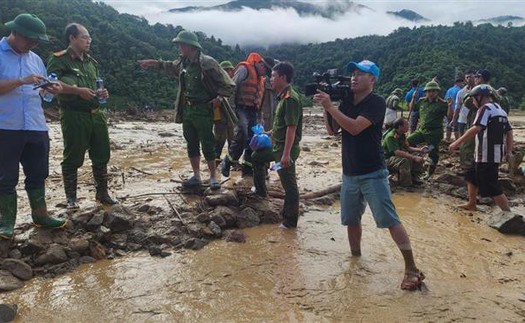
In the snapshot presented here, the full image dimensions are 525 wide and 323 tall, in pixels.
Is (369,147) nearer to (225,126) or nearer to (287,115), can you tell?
(287,115)

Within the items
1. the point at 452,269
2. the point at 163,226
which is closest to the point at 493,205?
the point at 452,269

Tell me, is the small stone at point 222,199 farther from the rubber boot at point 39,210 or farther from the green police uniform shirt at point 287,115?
the rubber boot at point 39,210

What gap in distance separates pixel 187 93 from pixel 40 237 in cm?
245

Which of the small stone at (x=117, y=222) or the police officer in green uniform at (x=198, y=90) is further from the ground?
the police officer in green uniform at (x=198, y=90)

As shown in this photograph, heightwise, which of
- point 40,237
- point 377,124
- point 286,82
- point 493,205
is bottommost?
point 493,205

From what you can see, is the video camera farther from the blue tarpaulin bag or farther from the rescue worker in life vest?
the rescue worker in life vest

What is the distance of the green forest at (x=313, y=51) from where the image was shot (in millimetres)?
44688

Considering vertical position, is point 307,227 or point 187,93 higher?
point 187,93

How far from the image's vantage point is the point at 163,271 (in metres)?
3.81

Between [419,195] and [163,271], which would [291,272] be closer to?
[163,271]

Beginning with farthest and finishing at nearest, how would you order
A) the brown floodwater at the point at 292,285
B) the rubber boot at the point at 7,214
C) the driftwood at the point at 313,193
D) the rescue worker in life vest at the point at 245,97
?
the rescue worker in life vest at the point at 245,97
the driftwood at the point at 313,193
the rubber boot at the point at 7,214
the brown floodwater at the point at 292,285

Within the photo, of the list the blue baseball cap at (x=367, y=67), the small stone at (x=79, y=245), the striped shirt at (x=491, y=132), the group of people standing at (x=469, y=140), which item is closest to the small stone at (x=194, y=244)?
the small stone at (x=79, y=245)

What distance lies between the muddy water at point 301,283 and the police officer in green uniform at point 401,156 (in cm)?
202

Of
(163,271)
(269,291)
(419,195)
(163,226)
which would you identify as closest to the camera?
(269,291)
